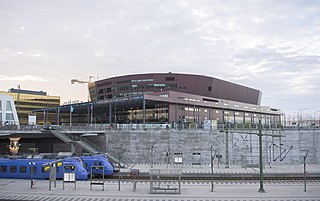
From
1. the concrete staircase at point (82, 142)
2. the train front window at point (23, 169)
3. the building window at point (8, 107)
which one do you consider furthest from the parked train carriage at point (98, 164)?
the building window at point (8, 107)

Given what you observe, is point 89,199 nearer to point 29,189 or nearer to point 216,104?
point 29,189

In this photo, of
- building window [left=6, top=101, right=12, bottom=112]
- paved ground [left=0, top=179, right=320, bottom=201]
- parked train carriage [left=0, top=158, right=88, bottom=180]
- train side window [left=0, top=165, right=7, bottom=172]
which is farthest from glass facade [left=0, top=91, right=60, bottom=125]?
paved ground [left=0, top=179, right=320, bottom=201]

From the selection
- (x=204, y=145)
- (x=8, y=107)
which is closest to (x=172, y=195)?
(x=204, y=145)

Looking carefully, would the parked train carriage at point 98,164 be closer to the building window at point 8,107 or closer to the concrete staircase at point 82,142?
the concrete staircase at point 82,142

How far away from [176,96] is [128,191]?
7814 cm

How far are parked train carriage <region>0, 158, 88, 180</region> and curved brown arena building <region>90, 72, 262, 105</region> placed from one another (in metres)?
87.3

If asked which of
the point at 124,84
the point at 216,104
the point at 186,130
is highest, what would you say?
the point at 124,84

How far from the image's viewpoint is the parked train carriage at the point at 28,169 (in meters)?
35.7

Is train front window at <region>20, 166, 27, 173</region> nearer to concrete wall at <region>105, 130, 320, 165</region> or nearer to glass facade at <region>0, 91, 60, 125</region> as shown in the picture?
concrete wall at <region>105, 130, 320, 165</region>

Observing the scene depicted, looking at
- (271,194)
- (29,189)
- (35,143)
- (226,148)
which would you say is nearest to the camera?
(271,194)

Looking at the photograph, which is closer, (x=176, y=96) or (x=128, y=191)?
(x=128, y=191)

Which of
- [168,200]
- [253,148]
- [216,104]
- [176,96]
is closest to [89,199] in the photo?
[168,200]

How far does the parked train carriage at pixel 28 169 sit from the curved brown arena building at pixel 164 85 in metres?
87.3

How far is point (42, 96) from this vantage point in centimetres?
19438
